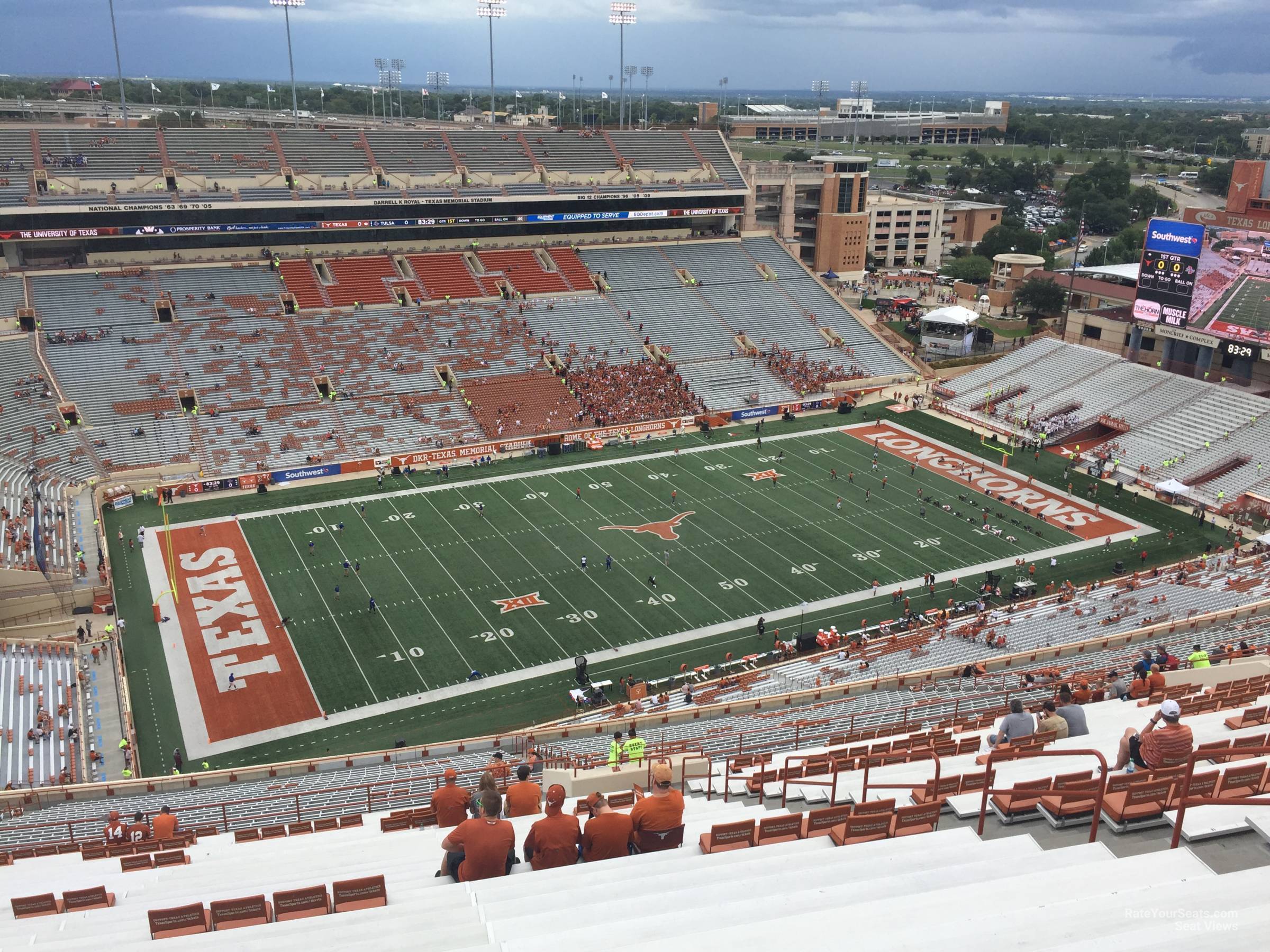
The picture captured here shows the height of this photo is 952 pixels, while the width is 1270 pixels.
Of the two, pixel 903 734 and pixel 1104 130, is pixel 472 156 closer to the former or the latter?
pixel 903 734

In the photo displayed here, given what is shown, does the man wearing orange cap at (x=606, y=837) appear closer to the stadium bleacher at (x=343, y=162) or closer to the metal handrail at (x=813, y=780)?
the metal handrail at (x=813, y=780)

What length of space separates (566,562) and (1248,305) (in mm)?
30183

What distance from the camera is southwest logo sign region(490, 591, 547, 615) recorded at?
3081 centimetres

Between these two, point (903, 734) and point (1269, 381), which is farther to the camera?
point (1269, 381)

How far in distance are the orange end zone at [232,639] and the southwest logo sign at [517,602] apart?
6046mm

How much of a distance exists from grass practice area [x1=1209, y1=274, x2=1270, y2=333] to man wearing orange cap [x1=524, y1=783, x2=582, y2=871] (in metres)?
42.5

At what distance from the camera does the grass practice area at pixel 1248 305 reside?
136ft

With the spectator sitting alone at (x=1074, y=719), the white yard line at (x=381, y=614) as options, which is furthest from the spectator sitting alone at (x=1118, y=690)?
the white yard line at (x=381, y=614)

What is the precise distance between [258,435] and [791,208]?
39.3 metres

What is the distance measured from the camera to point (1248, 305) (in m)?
41.8

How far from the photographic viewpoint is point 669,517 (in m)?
37.5

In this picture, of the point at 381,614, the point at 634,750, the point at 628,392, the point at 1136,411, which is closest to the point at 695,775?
the point at 634,750

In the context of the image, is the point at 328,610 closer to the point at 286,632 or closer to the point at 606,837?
the point at 286,632

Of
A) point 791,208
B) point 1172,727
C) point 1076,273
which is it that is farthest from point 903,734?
point 791,208
